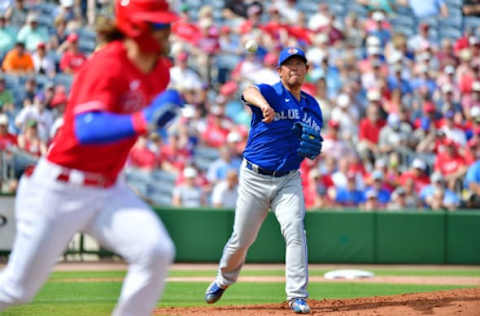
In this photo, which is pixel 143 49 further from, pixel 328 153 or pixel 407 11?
pixel 407 11

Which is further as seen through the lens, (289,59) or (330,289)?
(330,289)

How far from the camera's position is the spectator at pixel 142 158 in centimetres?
1312

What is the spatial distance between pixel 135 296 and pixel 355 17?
1399cm

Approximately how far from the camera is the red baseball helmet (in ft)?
13.9

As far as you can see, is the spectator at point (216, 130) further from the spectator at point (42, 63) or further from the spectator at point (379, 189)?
the spectator at point (42, 63)

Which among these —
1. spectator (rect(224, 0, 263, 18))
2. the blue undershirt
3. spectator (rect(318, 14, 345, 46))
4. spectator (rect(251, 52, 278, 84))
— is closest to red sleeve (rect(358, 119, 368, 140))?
spectator (rect(251, 52, 278, 84))

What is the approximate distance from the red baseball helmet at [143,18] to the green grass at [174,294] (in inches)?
135

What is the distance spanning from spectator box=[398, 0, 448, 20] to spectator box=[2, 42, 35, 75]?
879 centimetres

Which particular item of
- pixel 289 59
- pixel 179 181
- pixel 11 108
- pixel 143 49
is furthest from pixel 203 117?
pixel 143 49

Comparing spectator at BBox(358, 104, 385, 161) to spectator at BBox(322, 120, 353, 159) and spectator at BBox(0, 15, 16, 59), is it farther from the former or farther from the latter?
spectator at BBox(0, 15, 16, 59)

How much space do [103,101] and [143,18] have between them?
1.52 feet

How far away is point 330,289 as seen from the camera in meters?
9.30

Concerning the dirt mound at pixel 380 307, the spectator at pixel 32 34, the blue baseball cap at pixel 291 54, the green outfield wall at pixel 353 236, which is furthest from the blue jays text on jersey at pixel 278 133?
the spectator at pixel 32 34

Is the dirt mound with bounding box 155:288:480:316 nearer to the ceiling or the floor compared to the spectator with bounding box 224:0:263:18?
nearer to the floor
